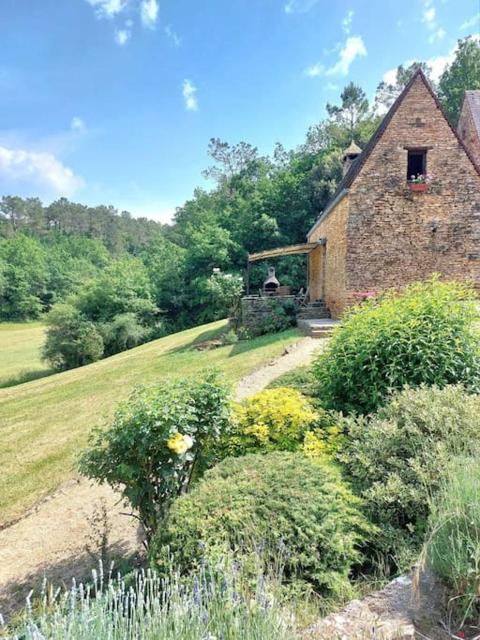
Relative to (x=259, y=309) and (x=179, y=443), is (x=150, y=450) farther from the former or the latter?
(x=259, y=309)

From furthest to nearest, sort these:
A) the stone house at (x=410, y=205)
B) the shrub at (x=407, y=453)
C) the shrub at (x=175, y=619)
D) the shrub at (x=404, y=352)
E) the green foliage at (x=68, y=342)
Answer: the green foliage at (x=68, y=342), the stone house at (x=410, y=205), the shrub at (x=404, y=352), the shrub at (x=407, y=453), the shrub at (x=175, y=619)

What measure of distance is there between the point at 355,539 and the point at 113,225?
270ft

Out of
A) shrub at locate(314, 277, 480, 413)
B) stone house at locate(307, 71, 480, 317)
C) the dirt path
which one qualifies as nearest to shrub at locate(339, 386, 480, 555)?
shrub at locate(314, 277, 480, 413)

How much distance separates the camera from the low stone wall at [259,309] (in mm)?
14633

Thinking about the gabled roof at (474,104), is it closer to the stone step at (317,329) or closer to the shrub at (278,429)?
the stone step at (317,329)

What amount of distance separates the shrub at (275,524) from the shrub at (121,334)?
21511 millimetres

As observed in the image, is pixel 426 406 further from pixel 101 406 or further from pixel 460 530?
pixel 101 406

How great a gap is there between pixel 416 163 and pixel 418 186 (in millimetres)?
1114

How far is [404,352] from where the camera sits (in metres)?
4.20

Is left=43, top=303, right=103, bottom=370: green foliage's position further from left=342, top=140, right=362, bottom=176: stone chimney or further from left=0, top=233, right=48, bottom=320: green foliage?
left=0, top=233, right=48, bottom=320: green foliage

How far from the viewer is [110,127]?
18.1 metres

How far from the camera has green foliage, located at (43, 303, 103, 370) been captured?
20234mm

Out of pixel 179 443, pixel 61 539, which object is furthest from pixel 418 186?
pixel 61 539

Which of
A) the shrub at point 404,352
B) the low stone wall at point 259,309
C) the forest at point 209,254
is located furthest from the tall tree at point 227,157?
the shrub at point 404,352
